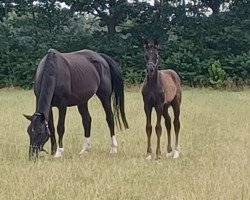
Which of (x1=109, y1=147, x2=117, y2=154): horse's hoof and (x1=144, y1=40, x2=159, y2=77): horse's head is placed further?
(x1=109, y1=147, x2=117, y2=154): horse's hoof

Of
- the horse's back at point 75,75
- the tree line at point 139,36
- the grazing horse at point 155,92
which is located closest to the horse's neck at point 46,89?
the horse's back at point 75,75

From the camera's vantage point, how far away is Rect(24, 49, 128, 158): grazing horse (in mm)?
8359

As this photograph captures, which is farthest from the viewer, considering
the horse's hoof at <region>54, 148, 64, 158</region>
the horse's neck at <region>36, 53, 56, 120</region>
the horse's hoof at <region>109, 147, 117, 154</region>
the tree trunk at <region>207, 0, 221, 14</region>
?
the tree trunk at <region>207, 0, 221, 14</region>

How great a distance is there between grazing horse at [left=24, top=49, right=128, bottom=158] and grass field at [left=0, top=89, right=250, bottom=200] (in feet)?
1.21

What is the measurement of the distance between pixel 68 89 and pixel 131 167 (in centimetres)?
223

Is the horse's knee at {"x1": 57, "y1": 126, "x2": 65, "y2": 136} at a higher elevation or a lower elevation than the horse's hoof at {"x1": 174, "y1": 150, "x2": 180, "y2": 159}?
higher

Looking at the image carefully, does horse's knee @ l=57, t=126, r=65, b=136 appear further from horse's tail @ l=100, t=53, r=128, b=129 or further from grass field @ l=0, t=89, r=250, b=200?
horse's tail @ l=100, t=53, r=128, b=129

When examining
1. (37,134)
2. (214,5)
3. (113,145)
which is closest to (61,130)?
(113,145)

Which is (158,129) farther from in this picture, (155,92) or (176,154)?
(155,92)

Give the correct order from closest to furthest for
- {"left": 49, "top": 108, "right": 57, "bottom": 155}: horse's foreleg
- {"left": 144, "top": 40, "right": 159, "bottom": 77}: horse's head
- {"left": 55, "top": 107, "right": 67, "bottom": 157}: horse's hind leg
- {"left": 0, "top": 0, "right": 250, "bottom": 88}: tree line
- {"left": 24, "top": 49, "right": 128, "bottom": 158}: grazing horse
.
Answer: {"left": 24, "top": 49, "right": 128, "bottom": 158}: grazing horse, {"left": 144, "top": 40, "right": 159, "bottom": 77}: horse's head, {"left": 55, "top": 107, "right": 67, "bottom": 157}: horse's hind leg, {"left": 49, "top": 108, "right": 57, "bottom": 155}: horse's foreleg, {"left": 0, "top": 0, "right": 250, "bottom": 88}: tree line

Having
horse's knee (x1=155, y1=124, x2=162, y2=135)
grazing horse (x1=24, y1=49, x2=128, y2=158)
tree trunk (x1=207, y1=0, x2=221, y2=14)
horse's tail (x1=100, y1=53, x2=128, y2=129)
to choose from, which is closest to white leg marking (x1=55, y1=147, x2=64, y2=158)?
grazing horse (x1=24, y1=49, x2=128, y2=158)

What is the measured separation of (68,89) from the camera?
9.46 metres

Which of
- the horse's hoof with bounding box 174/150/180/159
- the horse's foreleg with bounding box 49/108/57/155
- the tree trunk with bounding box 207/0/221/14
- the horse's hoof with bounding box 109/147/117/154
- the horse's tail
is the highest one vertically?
the tree trunk with bounding box 207/0/221/14

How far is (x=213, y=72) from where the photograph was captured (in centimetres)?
2806
